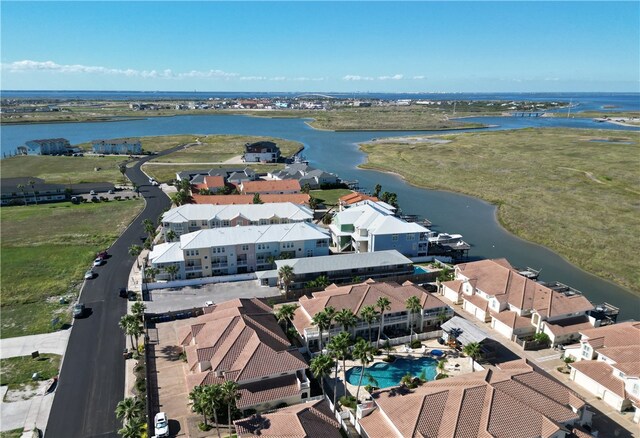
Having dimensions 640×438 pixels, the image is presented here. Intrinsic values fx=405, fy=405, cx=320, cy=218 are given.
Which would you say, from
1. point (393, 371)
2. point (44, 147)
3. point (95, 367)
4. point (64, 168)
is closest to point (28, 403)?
point (95, 367)

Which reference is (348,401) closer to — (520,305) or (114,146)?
(520,305)

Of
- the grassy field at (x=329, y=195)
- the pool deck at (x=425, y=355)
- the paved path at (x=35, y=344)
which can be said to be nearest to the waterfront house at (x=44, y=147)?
the grassy field at (x=329, y=195)

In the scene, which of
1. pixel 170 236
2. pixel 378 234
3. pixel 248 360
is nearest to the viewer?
pixel 248 360

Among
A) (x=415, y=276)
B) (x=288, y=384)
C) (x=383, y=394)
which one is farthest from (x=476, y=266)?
(x=288, y=384)

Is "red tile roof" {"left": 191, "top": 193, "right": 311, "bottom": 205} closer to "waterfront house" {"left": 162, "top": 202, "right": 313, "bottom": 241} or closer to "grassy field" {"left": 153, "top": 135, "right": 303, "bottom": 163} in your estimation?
"waterfront house" {"left": 162, "top": 202, "right": 313, "bottom": 241}

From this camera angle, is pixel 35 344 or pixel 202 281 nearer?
pixel 35 344

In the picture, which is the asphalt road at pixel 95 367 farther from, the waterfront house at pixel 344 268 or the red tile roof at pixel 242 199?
the red tile roof at pixel 242 199

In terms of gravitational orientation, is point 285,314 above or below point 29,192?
below

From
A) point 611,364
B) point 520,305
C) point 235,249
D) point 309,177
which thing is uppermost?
point 309,177
